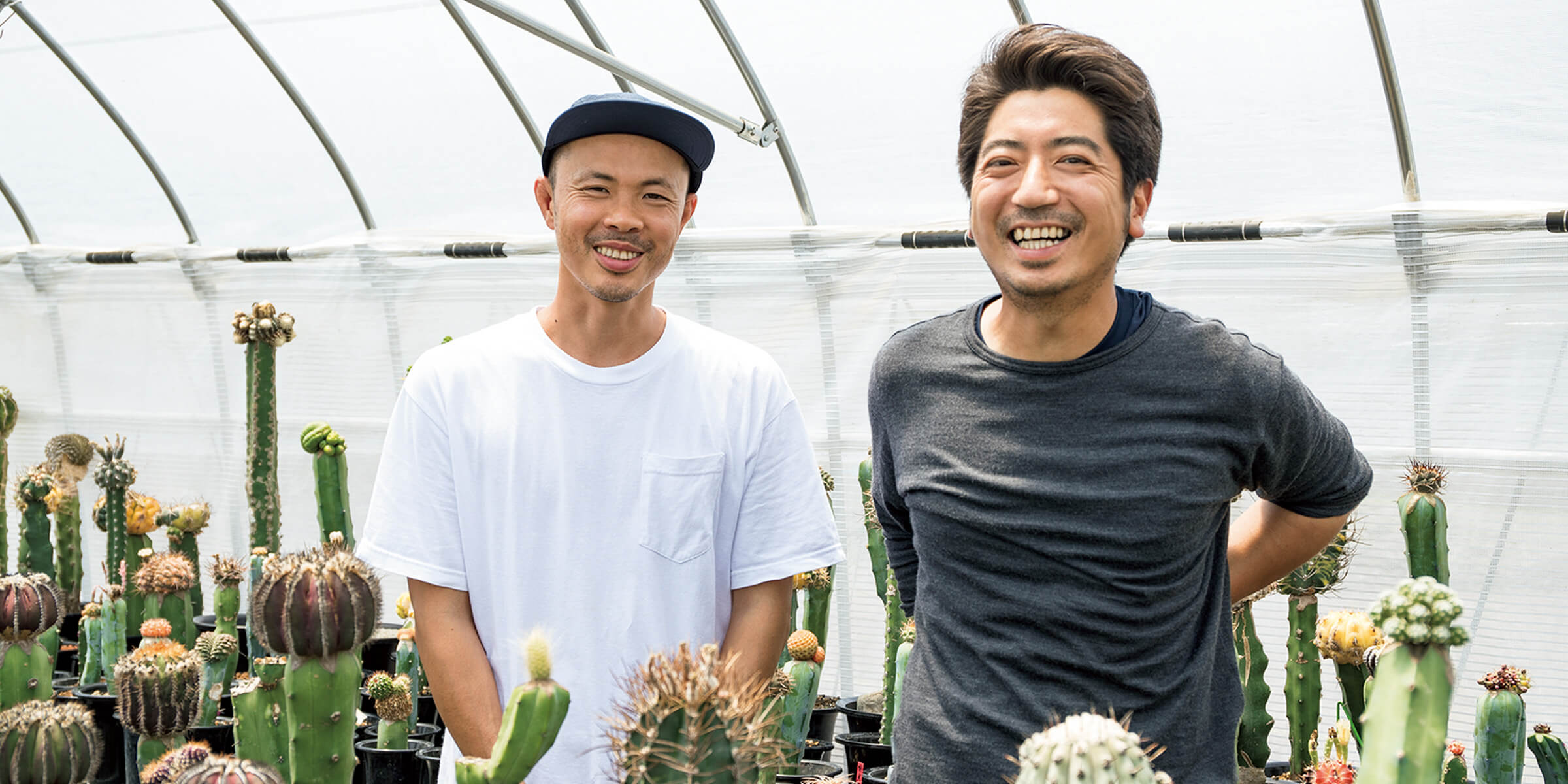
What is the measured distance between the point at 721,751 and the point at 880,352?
2.80 feet

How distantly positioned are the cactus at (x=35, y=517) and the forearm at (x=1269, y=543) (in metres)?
4.88

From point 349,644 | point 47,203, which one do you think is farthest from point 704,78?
point 47,203

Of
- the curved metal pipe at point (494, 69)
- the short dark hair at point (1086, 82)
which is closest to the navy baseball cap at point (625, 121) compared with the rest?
the short dark hair at point (1086, 82)

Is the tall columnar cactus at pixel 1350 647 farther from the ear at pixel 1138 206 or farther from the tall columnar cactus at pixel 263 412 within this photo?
the tall columnar cactus at pixel 263 412

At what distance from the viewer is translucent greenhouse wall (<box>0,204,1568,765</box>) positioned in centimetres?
387

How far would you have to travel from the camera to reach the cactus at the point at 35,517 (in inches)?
199

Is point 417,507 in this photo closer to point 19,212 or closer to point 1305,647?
point 1305,647

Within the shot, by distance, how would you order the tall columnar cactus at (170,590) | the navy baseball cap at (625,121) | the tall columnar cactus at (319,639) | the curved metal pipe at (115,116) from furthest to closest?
the curved metal pipe at (115,116) → the tall columnar cactus at (170,590) → the tall columnar cactus at (319,639) → the navy baseball cap at (625,121)

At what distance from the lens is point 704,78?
541cm

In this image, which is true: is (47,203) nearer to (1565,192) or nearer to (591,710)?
(591,710)

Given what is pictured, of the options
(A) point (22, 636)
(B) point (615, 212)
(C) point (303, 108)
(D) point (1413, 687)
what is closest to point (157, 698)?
(A) point (22, 636)

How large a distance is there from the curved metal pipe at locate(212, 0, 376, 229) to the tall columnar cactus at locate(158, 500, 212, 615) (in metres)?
1.94

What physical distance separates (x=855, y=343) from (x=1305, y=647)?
95.3 inches

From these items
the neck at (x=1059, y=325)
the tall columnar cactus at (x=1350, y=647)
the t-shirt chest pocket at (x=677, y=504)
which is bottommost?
the tall columnar cactus at (x=1350, y=647)
